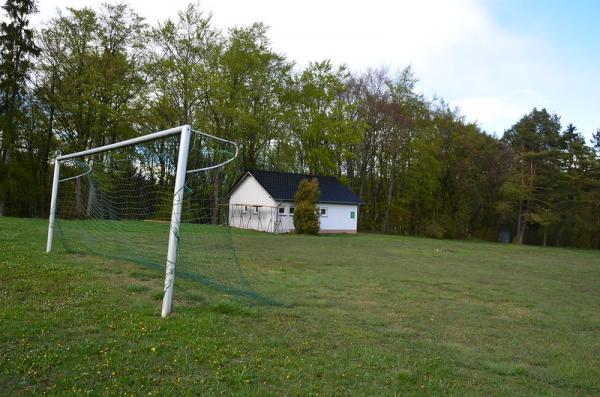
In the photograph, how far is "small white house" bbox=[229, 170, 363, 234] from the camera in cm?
2983

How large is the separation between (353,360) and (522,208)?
38.0 m

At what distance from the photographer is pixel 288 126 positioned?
35.1 meters

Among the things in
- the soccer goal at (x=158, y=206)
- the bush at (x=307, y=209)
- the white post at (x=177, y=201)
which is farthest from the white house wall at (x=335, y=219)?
the white post at (x=177, y=201)

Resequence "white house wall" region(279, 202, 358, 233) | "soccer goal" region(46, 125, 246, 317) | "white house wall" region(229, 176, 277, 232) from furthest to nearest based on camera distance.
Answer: "white house wall" region(279, 202, 358, 233) < "white house wall" region(229, 176, 277, 232) < "soccer goal" region(46, 125, 246, 317)

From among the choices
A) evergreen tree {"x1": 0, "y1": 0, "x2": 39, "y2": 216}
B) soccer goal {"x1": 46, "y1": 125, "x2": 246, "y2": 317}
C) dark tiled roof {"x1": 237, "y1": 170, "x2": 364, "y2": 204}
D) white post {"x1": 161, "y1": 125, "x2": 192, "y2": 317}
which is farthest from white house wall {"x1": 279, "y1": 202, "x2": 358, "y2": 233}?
white post {"x1": 161, "y1": 125, "x2": 192, "y2": 317}

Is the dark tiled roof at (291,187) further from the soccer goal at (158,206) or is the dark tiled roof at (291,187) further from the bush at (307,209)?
the soccer goal at (158,206)

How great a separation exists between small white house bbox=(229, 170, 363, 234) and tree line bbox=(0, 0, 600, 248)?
3.27m

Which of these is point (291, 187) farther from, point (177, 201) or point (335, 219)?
point (177, 201)

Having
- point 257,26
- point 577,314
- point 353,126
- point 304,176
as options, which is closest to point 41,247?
point 577,314

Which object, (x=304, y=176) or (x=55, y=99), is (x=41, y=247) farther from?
(x=304, y=176)

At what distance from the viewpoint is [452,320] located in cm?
702

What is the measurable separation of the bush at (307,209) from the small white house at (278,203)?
1.22 m

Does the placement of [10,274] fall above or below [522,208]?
below

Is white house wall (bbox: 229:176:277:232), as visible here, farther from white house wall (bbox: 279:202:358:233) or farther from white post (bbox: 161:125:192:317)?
white post (bbox: 161:125:192:317)
